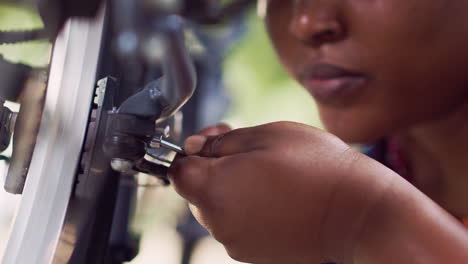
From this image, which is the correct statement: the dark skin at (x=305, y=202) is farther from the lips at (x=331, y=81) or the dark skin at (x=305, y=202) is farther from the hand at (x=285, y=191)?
the lips at (x=331, y=81)

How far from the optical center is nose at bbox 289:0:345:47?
0.35 m

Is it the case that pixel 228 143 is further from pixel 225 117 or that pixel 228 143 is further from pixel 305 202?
pixel 225 117

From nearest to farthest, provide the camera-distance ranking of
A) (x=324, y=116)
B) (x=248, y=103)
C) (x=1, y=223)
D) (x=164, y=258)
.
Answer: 1. (x=1, y=223)
2. (x=164, y=258)
3. (x=324, y=116)
4. (x=248, y=103)

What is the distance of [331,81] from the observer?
0.39 metres

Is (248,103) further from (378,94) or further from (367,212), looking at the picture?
(367,212)

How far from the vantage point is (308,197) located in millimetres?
223

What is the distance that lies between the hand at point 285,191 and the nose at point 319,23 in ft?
0.46

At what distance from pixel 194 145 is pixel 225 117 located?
12.1 inches

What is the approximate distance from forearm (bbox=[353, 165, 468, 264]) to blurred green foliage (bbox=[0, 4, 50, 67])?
0.50 feet

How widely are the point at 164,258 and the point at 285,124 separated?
0.13m

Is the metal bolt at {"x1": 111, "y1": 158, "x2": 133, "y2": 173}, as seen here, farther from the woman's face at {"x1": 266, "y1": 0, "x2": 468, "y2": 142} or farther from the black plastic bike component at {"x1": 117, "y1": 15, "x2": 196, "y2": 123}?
the woman's face at {"x1": 266, "y1": 0, "x2": 468, "y2": 142}

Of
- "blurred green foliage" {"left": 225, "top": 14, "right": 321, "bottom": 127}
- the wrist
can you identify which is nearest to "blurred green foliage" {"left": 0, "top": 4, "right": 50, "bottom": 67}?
the wrist

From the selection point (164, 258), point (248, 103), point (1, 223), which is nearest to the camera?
point (1, 223)

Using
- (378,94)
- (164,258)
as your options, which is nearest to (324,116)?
(378,94)
